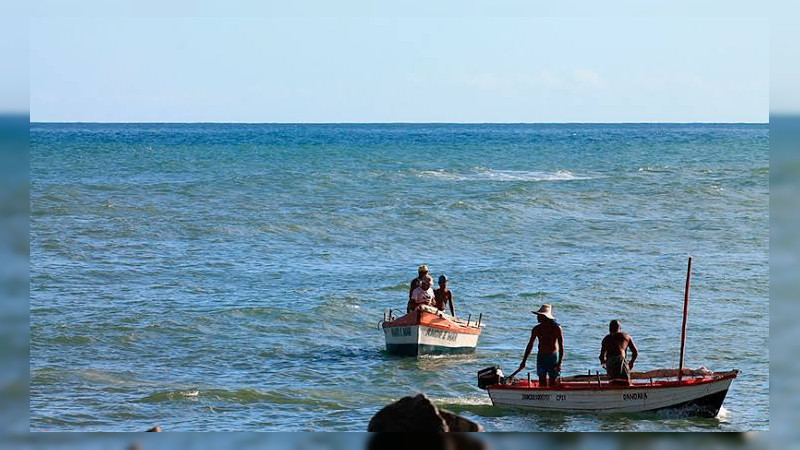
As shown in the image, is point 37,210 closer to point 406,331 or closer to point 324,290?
point 324,290

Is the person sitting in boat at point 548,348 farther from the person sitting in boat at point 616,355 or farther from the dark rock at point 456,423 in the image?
the dark rock at point 456,423

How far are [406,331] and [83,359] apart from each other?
5881mm

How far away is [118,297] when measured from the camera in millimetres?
29062

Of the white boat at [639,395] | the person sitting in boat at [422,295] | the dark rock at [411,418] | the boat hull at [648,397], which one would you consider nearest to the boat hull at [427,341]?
the person sitting in boat at [422,295]

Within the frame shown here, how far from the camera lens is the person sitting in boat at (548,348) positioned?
18359mm

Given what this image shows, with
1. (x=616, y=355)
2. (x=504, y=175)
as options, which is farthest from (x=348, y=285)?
(x=504, y=175)

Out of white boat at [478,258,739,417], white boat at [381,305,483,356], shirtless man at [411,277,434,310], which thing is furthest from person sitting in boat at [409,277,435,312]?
white boat at [478,258,739,417]

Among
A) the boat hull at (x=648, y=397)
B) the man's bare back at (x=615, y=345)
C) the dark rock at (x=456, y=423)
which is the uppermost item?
the dark rock at (x=456, y=423)

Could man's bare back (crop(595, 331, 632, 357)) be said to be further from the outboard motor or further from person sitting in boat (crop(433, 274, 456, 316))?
person sitting in boat (crop(433, 274, 456, 316))

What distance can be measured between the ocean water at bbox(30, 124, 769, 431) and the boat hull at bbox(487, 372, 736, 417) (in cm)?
22

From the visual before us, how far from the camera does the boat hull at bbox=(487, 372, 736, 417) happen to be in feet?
59.0

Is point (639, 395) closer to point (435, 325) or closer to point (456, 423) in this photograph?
point (435, 325)

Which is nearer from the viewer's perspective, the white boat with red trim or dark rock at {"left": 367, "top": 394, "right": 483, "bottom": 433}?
dark rock at {"left": 367, "top": 394, "right": 483, "bottom": 433}

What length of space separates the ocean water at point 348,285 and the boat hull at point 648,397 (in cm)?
22
